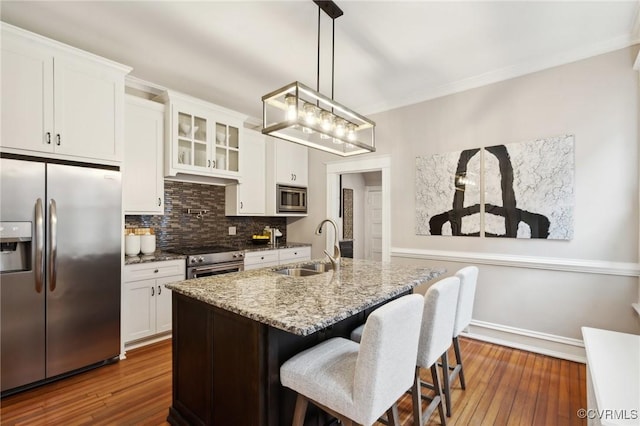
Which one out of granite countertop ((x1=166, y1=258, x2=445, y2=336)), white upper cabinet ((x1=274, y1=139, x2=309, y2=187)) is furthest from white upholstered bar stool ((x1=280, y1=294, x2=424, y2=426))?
white upper cabinet ((x1=274, y1=139, x2=309, y2=187))

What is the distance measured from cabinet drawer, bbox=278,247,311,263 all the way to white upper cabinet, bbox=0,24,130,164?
235 centimetres

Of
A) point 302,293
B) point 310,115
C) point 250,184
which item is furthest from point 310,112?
point 250,184

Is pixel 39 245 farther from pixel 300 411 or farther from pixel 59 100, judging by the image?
pixel 300 411

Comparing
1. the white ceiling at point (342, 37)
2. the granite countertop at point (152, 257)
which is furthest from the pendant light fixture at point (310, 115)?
the granite countertop at point (152, 257)

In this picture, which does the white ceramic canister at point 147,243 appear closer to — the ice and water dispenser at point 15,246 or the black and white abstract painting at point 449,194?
the ice and water dispenser at point 15,246

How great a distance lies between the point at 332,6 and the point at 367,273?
75.1 inches

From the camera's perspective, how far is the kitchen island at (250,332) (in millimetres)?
1388

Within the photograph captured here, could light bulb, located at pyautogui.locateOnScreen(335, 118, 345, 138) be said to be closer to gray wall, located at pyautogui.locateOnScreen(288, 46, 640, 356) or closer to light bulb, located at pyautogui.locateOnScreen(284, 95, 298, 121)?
light bulb, located at pyautogui.locateOnScreen(284, 95, 298, 121)

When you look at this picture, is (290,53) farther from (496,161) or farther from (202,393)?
(202,393)

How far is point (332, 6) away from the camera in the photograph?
212 centimetres

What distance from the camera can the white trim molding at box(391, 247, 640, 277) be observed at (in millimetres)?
2537

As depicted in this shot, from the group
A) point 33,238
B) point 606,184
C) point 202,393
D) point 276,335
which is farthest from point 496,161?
point 33,238

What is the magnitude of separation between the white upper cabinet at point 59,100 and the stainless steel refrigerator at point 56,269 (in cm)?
16

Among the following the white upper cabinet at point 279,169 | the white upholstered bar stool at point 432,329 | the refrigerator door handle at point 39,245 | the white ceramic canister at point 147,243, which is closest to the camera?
the white upholstered bar stool at point 432,329
